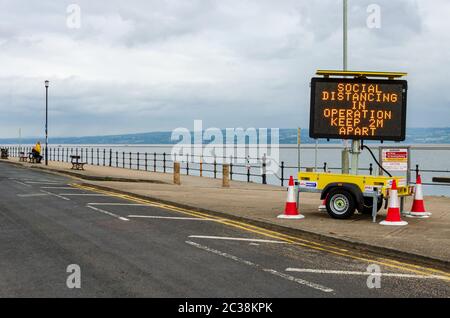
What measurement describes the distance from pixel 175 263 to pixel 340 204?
5.39m

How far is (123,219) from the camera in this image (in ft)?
41.9

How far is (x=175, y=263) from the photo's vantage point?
26.9 feet

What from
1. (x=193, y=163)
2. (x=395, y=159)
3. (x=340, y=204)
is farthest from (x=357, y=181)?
(x=193, y=163)

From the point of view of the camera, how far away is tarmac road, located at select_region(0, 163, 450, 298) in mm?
6770

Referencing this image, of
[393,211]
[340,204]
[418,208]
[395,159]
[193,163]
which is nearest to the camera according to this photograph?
[393,211]

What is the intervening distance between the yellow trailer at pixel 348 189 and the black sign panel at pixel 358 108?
966 mm

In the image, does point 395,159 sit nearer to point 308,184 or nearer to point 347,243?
point 308,184

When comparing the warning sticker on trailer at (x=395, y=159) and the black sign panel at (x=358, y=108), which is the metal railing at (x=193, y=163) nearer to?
the warning sticker on trailer at (x=395, y=159)

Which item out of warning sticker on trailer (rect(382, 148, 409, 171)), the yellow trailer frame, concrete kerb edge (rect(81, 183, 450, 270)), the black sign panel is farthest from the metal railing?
concrete kerb edge (rect(81, 183, 450, 270))

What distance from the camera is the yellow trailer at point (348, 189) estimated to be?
12.1 metres

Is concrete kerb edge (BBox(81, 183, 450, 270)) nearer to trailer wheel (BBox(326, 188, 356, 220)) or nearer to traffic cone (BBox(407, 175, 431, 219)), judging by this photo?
trailer wheel (BBox(326, 188, 356, 220))
